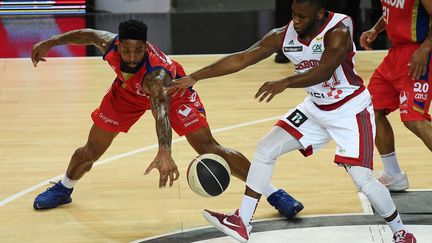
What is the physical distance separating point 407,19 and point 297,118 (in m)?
1.20

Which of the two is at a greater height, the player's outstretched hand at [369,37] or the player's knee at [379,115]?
the player's outstretched hand at [369,37]

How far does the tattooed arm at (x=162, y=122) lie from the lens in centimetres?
538

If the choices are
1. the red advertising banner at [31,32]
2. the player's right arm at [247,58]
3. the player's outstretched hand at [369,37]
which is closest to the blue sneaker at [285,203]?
the player's right arm at [247,58]

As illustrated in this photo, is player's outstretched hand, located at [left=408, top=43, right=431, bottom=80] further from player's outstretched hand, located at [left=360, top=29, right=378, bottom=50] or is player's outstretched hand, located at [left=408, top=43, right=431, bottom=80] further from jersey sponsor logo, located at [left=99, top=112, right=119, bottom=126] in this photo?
jersey sponsor logo, located at [left=99, top=112, right=119, bottom=126]

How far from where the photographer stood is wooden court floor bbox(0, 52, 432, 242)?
6.80 metres

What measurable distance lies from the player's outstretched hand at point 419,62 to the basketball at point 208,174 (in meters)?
1.53

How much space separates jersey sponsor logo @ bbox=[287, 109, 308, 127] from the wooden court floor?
99 cm

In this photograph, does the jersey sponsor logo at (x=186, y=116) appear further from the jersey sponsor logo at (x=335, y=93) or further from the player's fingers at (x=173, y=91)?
the jersey sponsor logo at (x=335, y=93)

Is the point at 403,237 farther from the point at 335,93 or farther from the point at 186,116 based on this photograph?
the point at 186,116

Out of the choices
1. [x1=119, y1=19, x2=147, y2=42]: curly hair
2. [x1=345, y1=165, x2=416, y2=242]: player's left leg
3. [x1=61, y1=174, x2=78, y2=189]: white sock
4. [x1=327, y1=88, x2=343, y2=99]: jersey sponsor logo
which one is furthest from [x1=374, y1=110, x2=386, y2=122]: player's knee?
[x1=61, y1=174, x2=78, y2=189]: white sock

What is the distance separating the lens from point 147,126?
31.4 feet

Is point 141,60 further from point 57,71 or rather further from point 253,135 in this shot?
point 57,71

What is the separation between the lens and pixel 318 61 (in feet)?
19.2

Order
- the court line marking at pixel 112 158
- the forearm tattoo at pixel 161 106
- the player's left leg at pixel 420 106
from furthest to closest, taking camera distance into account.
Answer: the court line marking at pixel 112 158, the player's left leg at pixel 420 106, the forearm tattoo at pixel 161 106
